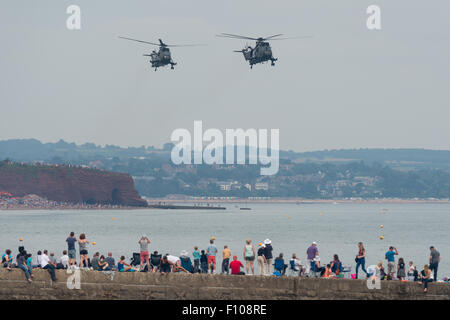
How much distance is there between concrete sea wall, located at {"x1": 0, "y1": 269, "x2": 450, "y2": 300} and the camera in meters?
32.0

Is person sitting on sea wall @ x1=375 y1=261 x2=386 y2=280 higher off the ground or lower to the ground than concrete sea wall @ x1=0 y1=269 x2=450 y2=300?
higher

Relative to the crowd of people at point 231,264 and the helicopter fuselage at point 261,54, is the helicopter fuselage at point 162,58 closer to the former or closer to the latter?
the helicopter fuselage at point 261,54

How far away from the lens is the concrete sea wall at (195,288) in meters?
32.0

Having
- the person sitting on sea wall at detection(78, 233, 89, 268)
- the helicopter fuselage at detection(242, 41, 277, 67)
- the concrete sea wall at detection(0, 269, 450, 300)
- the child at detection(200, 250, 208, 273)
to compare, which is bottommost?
the concrete sea wall at detection(0, 269, 450, 300)

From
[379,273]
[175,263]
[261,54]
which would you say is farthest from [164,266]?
[261,54]

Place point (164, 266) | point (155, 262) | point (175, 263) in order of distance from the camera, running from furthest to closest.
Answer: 1. point (155, 262)
2. point (175, 263)
3. point (164, 266)

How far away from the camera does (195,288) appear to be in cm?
3278

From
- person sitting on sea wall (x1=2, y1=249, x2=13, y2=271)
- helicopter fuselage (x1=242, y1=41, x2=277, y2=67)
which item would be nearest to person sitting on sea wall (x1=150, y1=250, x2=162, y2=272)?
person sitting on sea wall (x1=2, y1=249, x2=13, y2=271)

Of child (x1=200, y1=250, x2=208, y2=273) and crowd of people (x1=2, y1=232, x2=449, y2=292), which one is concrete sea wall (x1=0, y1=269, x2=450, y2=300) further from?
child (x1=200, y1=250, x2=208, y2=273)

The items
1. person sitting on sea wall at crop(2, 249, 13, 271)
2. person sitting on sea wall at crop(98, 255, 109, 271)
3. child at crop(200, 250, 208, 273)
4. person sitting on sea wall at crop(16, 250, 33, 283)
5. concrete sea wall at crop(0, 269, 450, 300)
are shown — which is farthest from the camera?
child at crop(200, 250, 208, 273)

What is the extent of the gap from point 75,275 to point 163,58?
40.2 m

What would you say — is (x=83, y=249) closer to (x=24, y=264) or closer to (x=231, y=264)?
(x=24, y=264)
